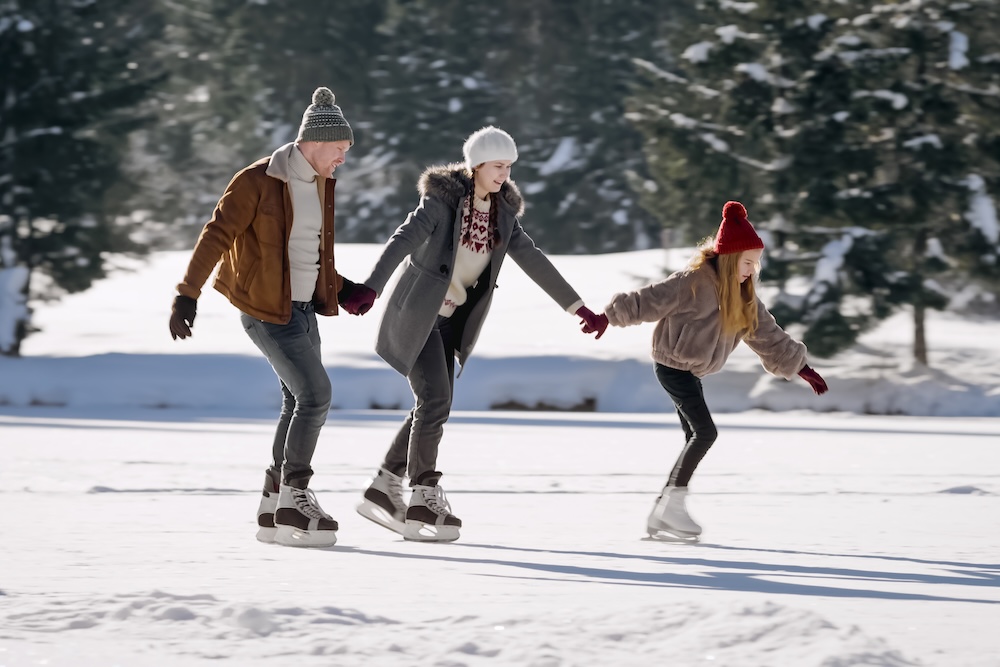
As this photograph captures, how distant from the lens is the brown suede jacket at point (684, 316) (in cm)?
744

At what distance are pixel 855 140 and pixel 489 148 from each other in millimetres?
15090

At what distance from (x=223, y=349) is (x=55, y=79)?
14.4 ft

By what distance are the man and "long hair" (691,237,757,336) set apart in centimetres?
162

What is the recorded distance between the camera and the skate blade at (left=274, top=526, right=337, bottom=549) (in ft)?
23.5

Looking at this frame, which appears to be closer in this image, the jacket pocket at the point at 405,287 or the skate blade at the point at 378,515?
the jacket pocket at the point at 405,287

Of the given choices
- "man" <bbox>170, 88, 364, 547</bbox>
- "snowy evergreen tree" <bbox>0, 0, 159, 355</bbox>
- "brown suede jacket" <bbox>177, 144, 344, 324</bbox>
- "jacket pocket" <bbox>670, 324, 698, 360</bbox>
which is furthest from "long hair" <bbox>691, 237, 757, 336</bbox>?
"snowy evergreen tree" <bbox>0, 0, 159, 355</bbox>

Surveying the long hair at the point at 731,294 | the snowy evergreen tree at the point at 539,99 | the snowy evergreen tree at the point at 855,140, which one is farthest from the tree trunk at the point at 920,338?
the snowy evergreen tree at the point at 539,99

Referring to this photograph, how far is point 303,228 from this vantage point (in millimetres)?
7105

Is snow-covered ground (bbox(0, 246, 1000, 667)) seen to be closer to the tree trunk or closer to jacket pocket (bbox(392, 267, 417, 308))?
jacket pocket (bbox(392, 267, 417, 308))

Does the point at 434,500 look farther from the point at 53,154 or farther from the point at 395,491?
the point at 53,154

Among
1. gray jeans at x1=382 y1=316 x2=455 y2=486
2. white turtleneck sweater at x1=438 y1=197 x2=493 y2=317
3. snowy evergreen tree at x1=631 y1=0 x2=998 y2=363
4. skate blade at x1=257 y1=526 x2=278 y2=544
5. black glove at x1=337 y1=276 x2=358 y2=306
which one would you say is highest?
snowy evergreen tree at x1=631 y1=0 x2=998 y2=363

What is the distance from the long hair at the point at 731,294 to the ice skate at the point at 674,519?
2.53 ft

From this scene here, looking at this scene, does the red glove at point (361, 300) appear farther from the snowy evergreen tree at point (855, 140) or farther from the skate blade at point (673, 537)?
the snowy evergreen tree at point (855, 140)

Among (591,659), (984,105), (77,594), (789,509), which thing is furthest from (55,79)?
(591,659)
